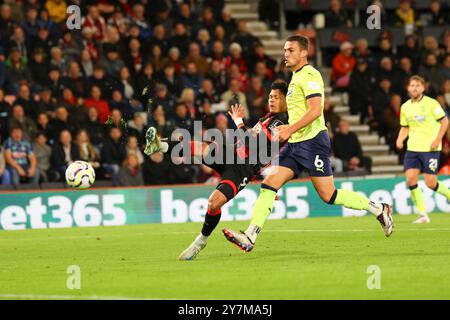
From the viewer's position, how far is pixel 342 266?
10461 mm

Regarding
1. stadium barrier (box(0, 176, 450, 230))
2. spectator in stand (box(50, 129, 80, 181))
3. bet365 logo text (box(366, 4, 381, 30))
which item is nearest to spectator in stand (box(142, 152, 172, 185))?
stadium barrier (box(0, 176, 450, 230))

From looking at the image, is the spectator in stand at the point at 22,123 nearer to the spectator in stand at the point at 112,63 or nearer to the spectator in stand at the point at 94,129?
the spectator in stand at the point at 94,129

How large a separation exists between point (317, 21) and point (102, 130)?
7628 mm

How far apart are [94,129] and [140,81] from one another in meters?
1.62

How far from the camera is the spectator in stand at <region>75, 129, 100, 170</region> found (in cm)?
2000

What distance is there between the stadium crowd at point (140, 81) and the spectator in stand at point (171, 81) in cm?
3

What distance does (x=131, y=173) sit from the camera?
66.6 feet

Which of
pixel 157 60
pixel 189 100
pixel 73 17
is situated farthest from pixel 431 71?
pixel 73 17

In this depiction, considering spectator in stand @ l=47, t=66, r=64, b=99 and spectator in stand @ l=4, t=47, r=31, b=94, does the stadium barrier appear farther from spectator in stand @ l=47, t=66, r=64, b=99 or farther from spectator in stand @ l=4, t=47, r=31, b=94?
spectator in stand @ l=4, t=47, r=31, b=94

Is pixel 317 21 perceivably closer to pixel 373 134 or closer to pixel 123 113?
pixel 373 134

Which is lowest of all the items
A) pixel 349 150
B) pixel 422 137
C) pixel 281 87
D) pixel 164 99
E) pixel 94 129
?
pixel 349 150

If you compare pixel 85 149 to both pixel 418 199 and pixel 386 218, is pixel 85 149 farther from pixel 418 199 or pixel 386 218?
pixel 386 218

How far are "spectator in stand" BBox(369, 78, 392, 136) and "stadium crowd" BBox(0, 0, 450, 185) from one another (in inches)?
1.0
